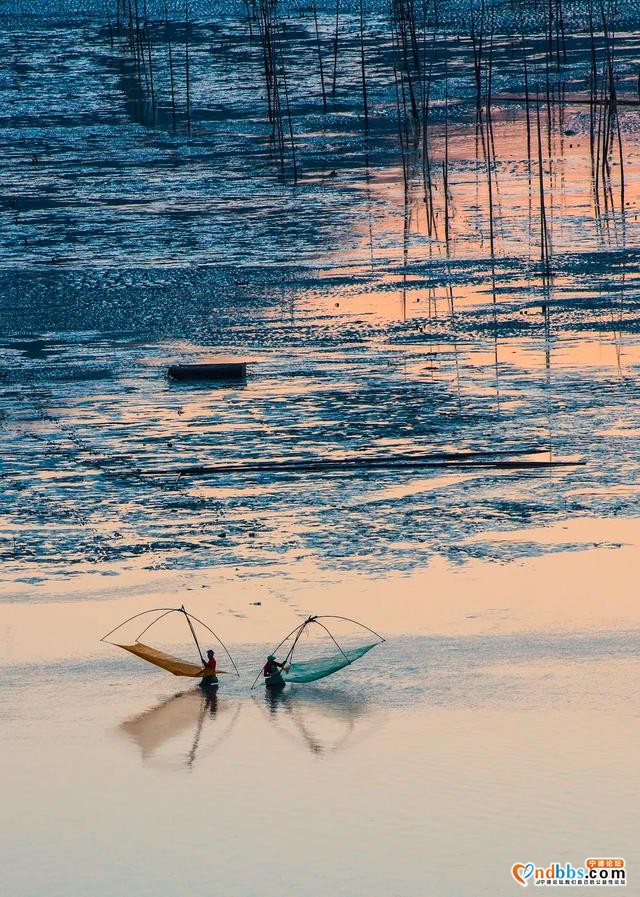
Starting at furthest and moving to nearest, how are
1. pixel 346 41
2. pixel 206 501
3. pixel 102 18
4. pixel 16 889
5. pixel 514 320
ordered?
pixel 102 18 → pixel 346 41 → pixel 514 320 → pixel 206 501 → pixel 16 889

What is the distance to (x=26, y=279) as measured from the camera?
72.2 feet

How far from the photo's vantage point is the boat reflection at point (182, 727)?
31.5 feet

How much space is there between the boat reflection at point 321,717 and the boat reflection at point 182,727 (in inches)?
11.1

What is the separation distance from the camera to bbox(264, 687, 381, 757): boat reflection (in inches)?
379

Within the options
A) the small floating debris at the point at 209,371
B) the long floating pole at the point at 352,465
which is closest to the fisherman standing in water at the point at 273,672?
the long floating pole at the point at 352,465

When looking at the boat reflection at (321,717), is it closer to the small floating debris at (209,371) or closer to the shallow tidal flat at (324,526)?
the shallow tidal flat at (324,526)

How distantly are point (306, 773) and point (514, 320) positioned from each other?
34.9 ft

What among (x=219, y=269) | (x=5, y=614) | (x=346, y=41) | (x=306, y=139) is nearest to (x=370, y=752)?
(x=5, y=614)

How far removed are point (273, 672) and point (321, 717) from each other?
43cm

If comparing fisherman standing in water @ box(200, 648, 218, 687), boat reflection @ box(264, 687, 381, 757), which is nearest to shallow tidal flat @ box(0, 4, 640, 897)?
boat reflection @ box(264, 687, 381, 757)

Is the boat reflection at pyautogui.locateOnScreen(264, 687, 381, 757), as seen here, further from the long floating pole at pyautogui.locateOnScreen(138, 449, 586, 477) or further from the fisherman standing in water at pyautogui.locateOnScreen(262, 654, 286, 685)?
the long floating pole at pyautogui.locateOnScreen(138, 449, 586, 477)

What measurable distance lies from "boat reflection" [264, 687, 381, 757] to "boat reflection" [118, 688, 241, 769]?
0.92 feet

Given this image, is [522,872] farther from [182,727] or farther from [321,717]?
[182,727]

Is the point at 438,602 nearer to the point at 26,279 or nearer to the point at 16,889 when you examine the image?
the point at 16,889
